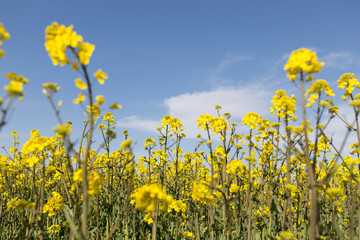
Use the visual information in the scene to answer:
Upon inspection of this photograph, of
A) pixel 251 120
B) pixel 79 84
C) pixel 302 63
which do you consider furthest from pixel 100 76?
pixel 251 120

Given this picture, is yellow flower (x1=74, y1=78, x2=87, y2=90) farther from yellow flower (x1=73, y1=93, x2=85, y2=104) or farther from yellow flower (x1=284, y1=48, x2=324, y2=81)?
yellow flower (x1=284, y1=48, x2=324, y2=81)

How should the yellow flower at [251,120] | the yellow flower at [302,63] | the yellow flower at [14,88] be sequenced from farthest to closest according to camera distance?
the yellow flower at [251,120] < the yellow flower at [302,63] < the yellow flower at [14,88]

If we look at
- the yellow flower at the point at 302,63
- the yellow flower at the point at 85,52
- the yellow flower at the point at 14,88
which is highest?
the yellow flower at the point at 302,63

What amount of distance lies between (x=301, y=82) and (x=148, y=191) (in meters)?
1.46

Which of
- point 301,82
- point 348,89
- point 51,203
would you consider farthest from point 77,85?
point 348,89

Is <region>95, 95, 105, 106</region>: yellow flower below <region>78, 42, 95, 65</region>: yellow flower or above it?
below

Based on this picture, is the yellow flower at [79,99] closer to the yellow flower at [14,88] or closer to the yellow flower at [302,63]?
the yellow flower at [14,88]

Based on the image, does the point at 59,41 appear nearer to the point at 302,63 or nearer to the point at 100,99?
the point at 100,99

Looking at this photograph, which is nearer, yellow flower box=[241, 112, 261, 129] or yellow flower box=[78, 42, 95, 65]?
yellow flower box=[78, 42, 95, 65]

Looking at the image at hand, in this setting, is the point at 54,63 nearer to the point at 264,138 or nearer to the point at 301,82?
the point at 301,82

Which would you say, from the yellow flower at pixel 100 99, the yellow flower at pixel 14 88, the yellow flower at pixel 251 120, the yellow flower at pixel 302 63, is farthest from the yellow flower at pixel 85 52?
the yellow flower at pixel 251 120

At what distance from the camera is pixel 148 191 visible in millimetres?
1990

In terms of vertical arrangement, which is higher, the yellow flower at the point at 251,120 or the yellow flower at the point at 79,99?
the yellow flower at the point at 251,120

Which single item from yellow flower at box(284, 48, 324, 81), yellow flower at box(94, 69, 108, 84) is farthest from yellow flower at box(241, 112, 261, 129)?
yellow flower at box(94, 69, 108, 84)
